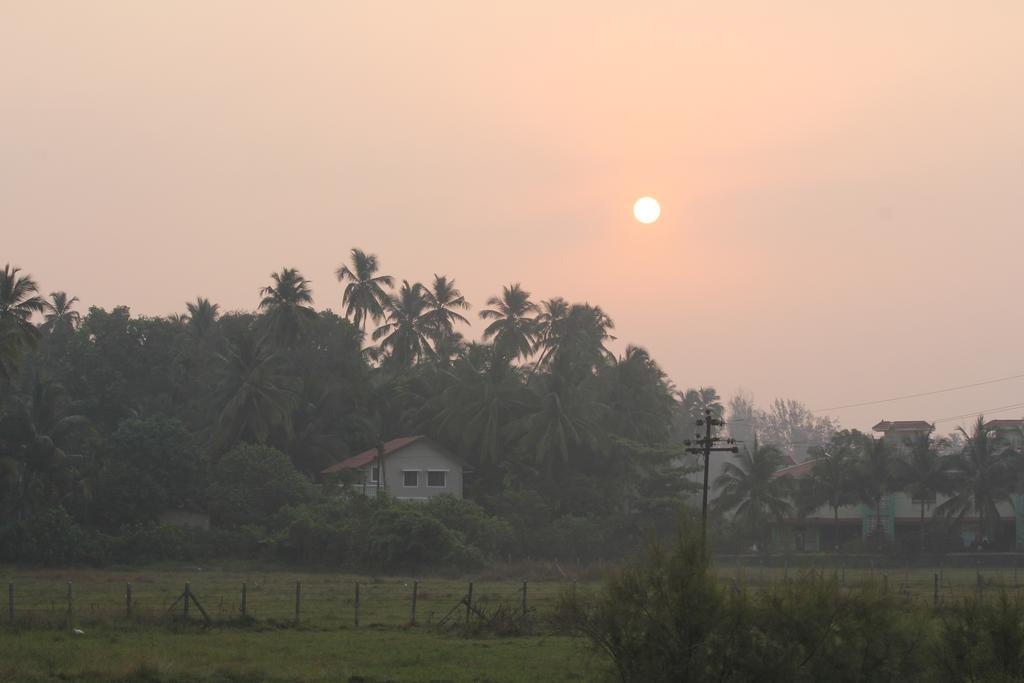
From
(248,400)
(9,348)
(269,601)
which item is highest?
(9,348)

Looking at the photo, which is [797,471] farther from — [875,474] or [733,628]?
[733,628]

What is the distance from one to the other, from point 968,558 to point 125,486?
55.5 m

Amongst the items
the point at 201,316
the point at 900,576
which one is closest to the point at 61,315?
the point at 201,316

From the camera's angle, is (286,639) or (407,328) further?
(407,328)

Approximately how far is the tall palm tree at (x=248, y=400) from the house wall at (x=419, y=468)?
7.83 m

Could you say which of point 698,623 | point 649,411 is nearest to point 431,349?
point 649,411

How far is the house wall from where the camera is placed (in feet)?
276

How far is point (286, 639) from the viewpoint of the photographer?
109ft

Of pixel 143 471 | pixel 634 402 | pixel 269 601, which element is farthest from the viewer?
pixel 634 402

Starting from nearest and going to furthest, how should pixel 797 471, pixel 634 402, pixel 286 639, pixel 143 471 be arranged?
pixel 286 639 → pixel 143 471 → pixel 634 402 → pixel 797 471

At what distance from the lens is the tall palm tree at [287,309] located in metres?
90.3

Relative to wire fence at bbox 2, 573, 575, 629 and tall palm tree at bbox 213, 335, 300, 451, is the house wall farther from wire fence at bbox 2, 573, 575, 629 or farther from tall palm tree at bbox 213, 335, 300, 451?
wire fence at bbox 2, 573, 575, 629

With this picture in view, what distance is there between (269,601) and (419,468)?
4055 cm

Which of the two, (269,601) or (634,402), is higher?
(634,402)
